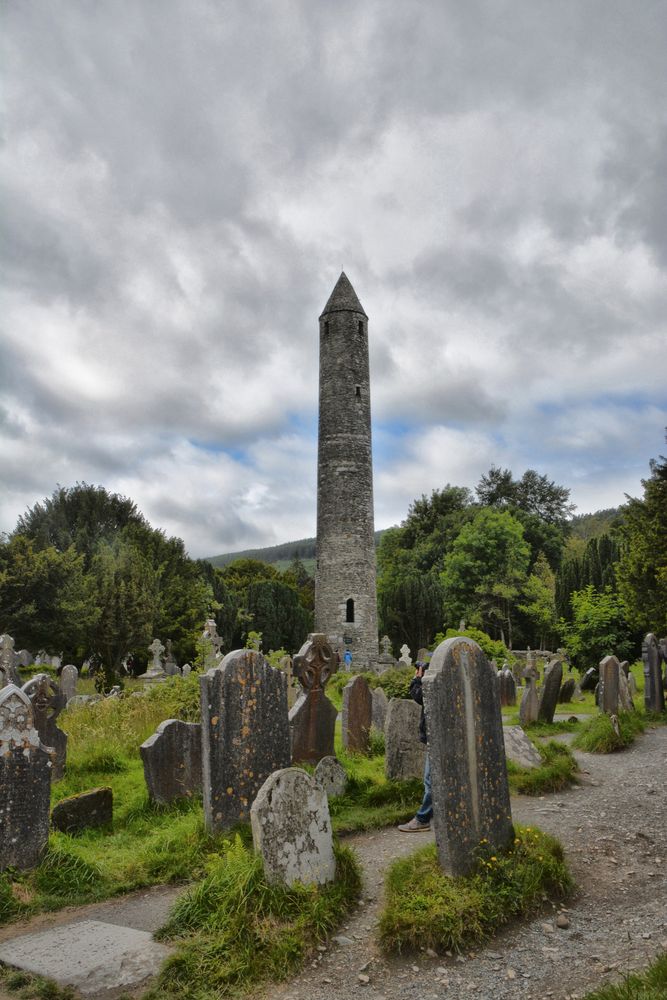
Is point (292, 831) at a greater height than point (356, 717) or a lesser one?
lesser

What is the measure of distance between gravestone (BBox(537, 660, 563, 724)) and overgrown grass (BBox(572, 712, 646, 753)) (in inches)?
45.8

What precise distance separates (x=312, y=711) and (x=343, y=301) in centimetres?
2627

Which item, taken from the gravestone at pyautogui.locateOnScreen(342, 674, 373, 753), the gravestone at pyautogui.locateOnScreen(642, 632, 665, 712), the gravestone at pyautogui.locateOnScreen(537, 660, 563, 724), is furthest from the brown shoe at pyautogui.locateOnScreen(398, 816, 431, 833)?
the gravestone at pyautogui.locateOnScreen(642, 632, 665, 712)

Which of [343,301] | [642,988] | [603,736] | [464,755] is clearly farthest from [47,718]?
[343,301]

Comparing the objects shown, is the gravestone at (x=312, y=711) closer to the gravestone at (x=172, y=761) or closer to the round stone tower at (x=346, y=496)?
the gravestone at (x=172, y=761)

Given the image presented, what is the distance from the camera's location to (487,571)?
41969 millimetres

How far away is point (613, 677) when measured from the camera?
12.1 metres

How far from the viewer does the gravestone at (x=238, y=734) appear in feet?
18.8

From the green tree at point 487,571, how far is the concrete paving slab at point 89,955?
37.7 metres

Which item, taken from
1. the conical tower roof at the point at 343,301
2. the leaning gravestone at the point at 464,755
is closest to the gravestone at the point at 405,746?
the leaning gravestone at the point at 464,755

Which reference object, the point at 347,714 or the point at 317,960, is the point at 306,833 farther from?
the point at 347,714

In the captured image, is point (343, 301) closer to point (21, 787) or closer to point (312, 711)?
point (312, 711)

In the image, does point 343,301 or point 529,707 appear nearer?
point 529,707

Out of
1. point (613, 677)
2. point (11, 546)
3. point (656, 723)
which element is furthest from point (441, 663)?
point (11, 546)
